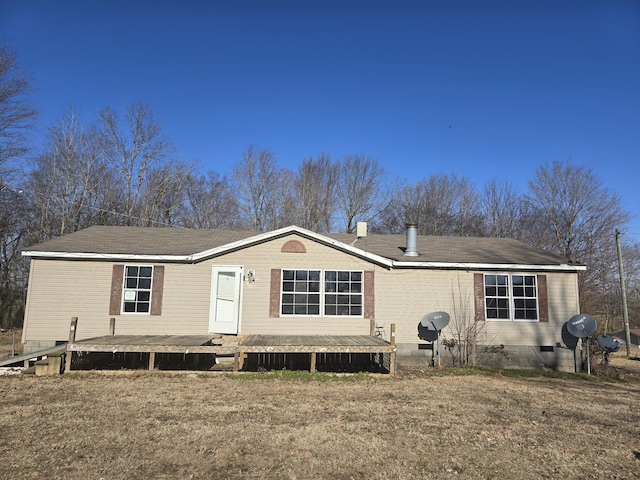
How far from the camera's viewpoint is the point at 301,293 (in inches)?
493

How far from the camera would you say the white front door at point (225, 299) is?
12172 millimetres

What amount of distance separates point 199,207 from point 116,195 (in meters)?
7.00

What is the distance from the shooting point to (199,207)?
33656mm

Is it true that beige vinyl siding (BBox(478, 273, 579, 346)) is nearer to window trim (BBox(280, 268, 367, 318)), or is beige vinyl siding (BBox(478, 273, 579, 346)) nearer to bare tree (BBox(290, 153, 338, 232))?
window trim (BBox(280, 268, 367, 318))

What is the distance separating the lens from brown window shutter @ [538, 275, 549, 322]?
41.9 ft

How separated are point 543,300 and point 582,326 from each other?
4.02ft

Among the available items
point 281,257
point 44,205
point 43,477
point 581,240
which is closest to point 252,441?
point 43,477

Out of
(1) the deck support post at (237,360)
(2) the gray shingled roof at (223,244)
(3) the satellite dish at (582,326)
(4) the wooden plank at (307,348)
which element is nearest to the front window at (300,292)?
(2) the gray shingled roof at (223,244)

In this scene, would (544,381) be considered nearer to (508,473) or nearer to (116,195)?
(508,473)

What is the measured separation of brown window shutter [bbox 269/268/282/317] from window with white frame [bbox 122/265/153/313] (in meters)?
3.56

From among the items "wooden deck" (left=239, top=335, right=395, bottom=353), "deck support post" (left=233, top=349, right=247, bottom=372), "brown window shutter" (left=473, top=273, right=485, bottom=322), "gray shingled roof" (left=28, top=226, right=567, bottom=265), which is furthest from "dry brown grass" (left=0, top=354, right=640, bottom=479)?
"gray shingled roof" (left=28, top=226, right=567, bottom=265)

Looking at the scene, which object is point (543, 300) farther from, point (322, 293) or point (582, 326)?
point (322, 293)

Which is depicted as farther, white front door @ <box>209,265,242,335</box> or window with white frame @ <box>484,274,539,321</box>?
window with white frame @ <box>484,274,539,321</box>

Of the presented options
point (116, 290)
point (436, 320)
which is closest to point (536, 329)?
point (436, 320)
